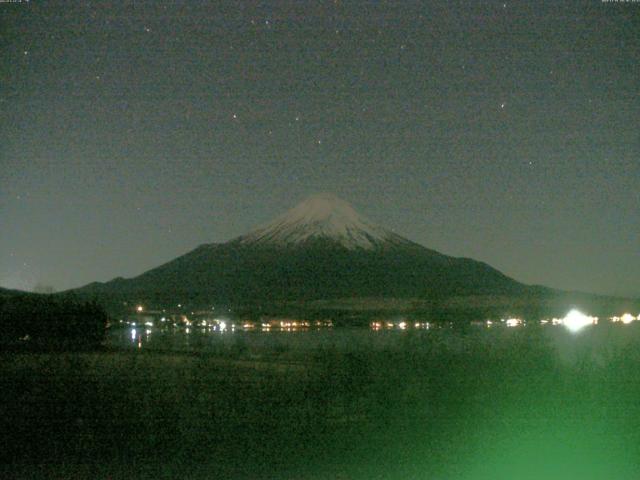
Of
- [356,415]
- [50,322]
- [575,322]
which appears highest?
[50,322]

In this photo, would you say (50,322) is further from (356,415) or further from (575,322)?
(356,415)

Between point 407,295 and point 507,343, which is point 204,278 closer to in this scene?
point 407,295

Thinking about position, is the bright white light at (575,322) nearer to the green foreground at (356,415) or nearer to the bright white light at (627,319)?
the bright white light at (627,319)

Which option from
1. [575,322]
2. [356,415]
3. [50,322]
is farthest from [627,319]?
[356,415]

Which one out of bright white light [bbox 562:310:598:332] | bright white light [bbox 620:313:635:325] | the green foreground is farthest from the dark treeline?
bright white light [bbox 620:313:635:325]

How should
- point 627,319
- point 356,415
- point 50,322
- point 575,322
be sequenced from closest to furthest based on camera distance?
point 356,415
point 50,322
point 575,322
point 627,319

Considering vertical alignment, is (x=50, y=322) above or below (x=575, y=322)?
above

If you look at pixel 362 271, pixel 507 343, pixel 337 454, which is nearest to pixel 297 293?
pixel 362 271
